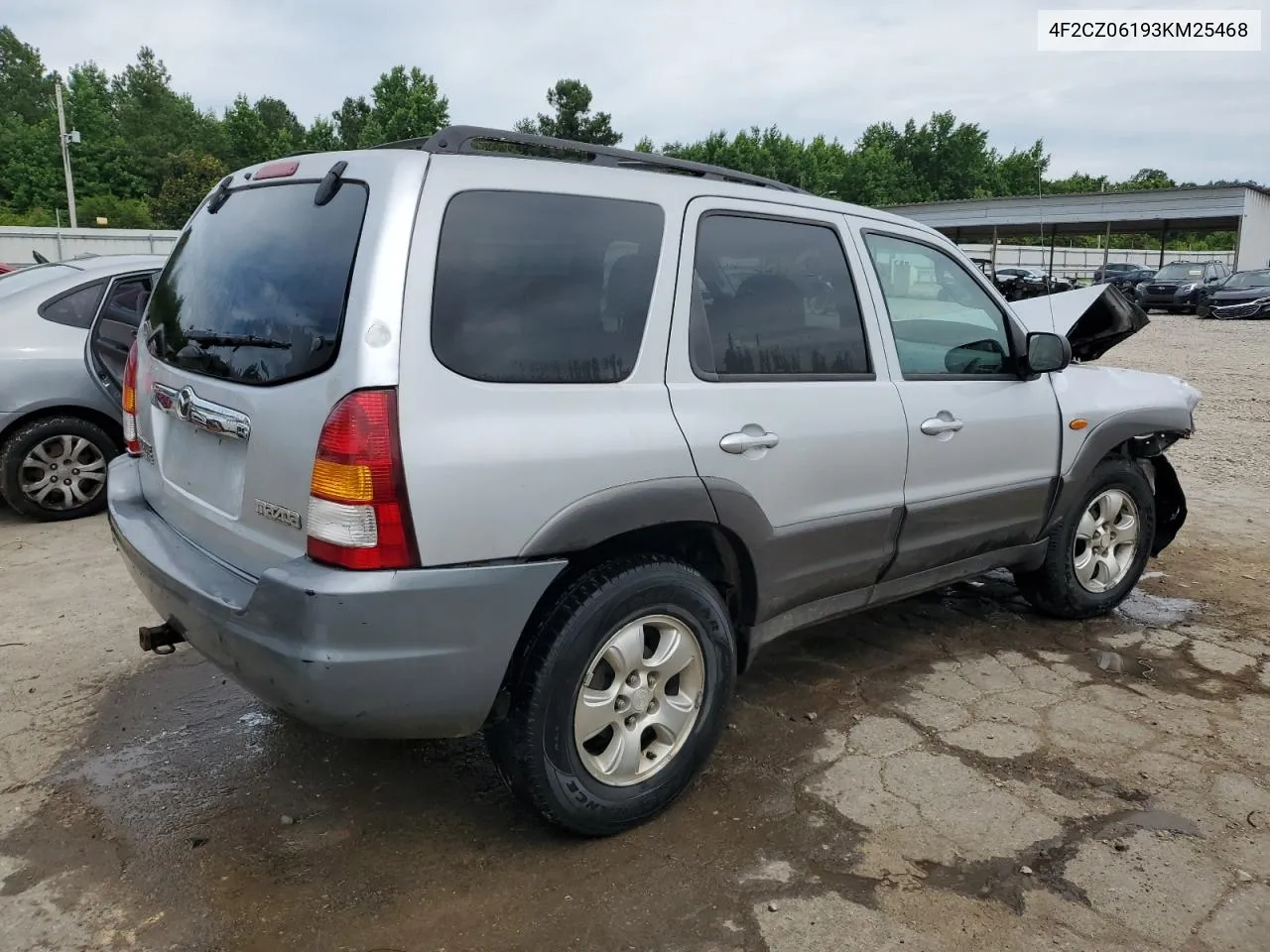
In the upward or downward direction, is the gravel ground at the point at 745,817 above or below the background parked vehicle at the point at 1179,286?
below

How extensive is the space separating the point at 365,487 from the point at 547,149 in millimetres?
1218

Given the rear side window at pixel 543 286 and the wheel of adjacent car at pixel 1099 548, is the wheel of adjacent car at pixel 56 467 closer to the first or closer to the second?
the rear side window at pixel 543 286

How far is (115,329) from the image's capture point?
6102 mm

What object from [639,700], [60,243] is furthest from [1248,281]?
[60,243]

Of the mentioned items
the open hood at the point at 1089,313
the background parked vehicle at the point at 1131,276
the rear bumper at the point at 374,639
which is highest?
the background parked vehicle at the point at 1131,276

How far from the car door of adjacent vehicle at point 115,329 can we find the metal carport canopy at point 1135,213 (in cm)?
3905

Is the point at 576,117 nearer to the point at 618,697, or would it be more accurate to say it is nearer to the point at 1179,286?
the point at 1179,286

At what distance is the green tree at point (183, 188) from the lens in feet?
179

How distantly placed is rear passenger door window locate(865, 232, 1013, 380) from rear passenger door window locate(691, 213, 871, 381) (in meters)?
0.25

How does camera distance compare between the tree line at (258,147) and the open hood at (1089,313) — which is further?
the tree line at (258,147)

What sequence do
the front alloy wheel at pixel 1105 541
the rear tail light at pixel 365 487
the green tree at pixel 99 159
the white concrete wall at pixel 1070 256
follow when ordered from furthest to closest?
1. the green tree at pixel 99 159
2. the white concrete wall at pixel 1070 256
3. the front alloy wheel at pixel 1105 541
4. the rear tail light at pixel 365 487

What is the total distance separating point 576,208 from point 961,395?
1.76 metres

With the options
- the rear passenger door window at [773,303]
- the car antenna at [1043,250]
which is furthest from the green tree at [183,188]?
the rear passenger door window at [773,303]

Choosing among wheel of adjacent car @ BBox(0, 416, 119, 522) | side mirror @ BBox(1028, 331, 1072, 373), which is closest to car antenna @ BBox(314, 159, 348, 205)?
side mirror @ BBox(1028, 331, 1072, 373)
